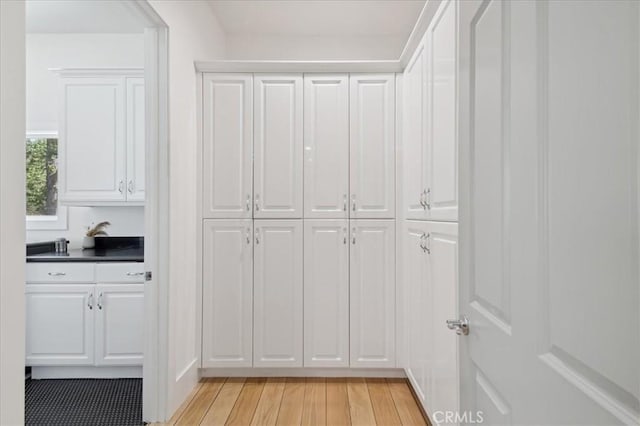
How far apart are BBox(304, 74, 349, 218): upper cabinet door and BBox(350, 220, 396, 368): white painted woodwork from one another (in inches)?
9.7

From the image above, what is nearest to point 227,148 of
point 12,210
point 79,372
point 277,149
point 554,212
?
point 277,149

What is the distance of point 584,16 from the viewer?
1.81 ft

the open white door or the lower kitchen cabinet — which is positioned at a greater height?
the open white door

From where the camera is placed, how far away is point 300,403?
252 centimetres

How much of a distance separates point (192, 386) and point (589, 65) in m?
2.86

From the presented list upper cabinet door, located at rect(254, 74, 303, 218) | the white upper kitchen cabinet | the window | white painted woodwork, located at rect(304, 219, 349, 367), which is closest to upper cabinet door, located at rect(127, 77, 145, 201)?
the white upper kitchen cabinet

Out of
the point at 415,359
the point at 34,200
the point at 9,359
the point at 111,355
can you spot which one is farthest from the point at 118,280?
the point at 415,359

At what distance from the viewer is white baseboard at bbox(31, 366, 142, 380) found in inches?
114

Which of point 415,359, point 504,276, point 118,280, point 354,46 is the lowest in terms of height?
point 415,359

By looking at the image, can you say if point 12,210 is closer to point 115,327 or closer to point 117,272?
point 117,272

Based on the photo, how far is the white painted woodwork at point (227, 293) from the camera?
9.35 ft

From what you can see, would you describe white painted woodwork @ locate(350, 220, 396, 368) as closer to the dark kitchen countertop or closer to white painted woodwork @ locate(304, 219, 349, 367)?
white painted woodwork @ locate(304, 219, 349, 367)

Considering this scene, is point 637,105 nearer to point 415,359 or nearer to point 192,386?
point 415,359

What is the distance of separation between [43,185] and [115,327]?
1584 millimetres
